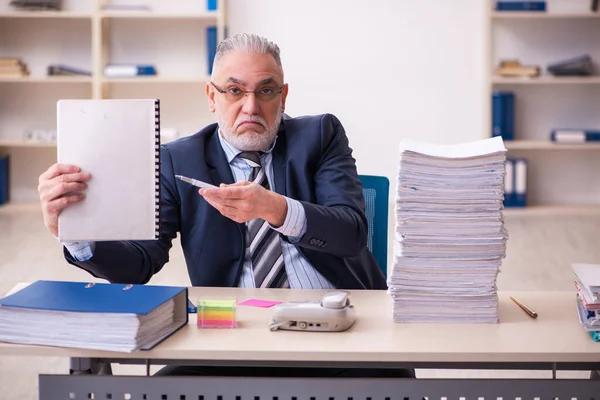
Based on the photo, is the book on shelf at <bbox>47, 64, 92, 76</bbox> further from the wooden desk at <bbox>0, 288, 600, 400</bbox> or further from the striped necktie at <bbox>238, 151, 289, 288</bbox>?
the wooden desk at <bbox>0, 288, 600, 400</bbox>

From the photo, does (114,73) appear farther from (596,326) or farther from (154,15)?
(596,326)

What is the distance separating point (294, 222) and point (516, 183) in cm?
493

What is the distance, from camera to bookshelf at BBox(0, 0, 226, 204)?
6871 millimetres

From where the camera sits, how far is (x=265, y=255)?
2.29 meters

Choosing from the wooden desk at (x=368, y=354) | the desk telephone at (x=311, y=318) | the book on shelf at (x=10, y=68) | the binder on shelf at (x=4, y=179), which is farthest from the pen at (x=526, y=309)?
the binder on shelf at (x=4, y=179)

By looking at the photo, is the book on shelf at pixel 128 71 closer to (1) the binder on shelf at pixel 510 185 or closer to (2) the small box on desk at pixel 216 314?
(1) the binder on shelf at pixel 510 185

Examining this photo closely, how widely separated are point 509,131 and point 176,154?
4.85 metres

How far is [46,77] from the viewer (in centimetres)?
663

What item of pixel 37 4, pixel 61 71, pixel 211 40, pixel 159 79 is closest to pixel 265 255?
pixel 159 79

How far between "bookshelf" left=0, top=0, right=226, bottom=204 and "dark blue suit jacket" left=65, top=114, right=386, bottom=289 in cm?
437

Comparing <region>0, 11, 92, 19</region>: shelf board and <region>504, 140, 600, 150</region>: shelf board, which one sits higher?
<region>0, 11, 92, 19</region>: shelf board

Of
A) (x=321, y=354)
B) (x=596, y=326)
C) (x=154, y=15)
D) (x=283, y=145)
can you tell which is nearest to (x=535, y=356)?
(x=596, y=326)

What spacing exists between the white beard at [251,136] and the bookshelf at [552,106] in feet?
15.5

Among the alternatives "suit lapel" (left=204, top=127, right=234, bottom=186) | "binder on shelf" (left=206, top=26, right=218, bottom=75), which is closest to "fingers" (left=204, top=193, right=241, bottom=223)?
"suit lapel" (left=204, top=127, right=234, bottom=186)
